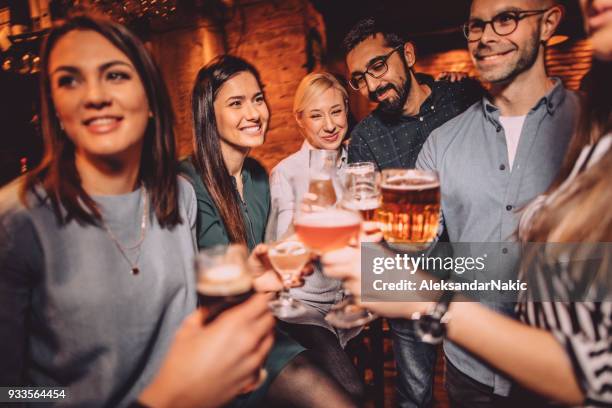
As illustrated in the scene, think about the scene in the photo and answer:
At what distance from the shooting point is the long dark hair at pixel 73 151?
49.3 inches

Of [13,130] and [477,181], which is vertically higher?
[13,130]

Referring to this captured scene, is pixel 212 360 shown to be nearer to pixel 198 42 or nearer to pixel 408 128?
pixel 408 128

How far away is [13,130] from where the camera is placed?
397cm

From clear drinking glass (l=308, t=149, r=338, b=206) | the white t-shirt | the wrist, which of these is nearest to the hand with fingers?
the wrist

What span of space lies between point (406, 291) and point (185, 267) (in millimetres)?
851

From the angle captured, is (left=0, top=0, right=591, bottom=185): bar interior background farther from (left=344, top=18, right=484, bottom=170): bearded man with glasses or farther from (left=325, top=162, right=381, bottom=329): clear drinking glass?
(left=325, top=162, right=381, bottom=329): clear drinking glass

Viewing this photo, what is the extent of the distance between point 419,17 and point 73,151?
589 centimetres

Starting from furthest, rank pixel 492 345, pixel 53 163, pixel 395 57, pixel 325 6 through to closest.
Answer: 1. pixel 325 6
2. pixel 395 57
3. pixel 53 163
4. pixel 492 345

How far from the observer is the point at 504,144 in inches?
68.9

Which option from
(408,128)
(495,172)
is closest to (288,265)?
(495,172)

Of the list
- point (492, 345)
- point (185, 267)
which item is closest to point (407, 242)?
point (492, 345)

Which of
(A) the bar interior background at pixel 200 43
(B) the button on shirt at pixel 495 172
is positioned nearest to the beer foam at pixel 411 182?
(B) the button on shirt at pixel 495 172

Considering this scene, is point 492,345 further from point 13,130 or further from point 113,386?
point 13,130

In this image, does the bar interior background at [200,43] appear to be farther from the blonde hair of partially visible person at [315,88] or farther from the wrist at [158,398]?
the wrist at [158,398]
